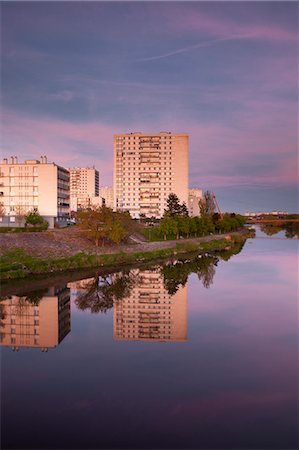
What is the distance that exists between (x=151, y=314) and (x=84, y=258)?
1609 centimetres

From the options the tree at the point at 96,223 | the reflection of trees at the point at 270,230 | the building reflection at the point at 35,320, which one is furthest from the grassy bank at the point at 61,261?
the reflection of trees at the point at 270,230

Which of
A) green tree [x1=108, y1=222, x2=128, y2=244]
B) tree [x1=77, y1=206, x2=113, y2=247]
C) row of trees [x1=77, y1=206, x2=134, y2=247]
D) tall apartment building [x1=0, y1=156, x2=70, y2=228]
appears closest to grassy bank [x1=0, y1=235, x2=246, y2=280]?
green tree [x1=108, y1=222, x2=128, y2=244]

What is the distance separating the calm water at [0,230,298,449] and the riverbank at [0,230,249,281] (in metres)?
4.41

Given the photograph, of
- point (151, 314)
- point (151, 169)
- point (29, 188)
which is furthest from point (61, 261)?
point (151, 169)

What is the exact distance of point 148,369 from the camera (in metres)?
12.5

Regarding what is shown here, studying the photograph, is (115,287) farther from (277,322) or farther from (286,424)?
(286,424)

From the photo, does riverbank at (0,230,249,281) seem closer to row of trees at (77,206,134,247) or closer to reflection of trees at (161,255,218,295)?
row of trees at (77,206,134,247)

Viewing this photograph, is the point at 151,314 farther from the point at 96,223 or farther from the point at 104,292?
the point at 96,223

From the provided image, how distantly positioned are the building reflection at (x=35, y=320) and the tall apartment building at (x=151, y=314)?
97.5 inches

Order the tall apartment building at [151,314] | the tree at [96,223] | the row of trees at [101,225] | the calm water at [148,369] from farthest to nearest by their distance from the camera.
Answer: the tree at [96,223] → the row of trees at [101,225] → the tall apartment building at [151,314] → the calm water at [148,369]

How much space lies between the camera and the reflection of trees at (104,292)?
22.0 m

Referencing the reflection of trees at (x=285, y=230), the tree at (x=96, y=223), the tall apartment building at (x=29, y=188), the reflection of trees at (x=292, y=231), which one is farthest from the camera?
the reflection of trees at (x=285, y=230)

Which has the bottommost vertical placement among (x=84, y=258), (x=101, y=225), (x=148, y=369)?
(x=148, y=369)

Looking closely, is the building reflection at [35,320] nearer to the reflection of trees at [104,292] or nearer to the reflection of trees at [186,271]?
the reflection of trees at [104,292]
